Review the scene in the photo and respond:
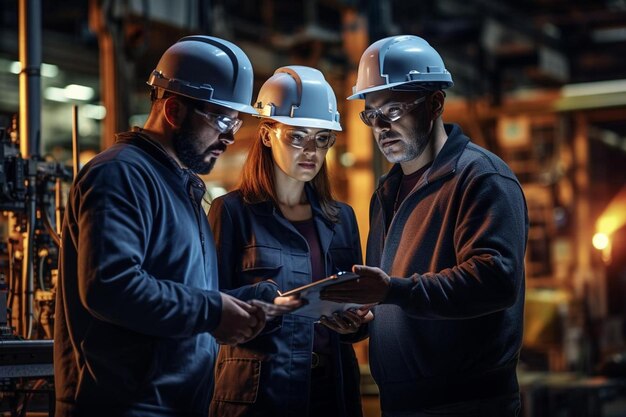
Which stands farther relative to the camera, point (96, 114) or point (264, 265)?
point (96, 114)

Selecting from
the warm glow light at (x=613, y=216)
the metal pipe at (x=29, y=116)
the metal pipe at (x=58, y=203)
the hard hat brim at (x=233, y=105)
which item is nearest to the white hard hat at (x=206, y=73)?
the hard hat brim at (x=233, y=105)

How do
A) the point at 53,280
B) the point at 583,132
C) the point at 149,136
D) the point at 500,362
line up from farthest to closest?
the point at 583,132 → the point at 53,280 → the point at 500,362 → the point at 149,136

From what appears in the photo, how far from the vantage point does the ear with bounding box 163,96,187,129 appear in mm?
3545

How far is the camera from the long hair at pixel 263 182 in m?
4.52

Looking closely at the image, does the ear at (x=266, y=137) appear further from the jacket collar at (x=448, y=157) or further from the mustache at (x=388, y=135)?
the jacket collar at (x=448, y=157)

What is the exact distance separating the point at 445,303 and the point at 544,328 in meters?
11.2

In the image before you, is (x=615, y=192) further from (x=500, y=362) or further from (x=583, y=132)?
(x=500, y=362)

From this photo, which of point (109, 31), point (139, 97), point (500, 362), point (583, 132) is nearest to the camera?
point (500, 362)

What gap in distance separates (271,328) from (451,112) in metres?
11.3

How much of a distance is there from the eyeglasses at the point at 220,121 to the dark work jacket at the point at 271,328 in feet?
2.60

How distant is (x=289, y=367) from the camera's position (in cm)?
423

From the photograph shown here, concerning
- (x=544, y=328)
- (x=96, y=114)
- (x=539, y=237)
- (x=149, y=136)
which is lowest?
(x=544, y=328)

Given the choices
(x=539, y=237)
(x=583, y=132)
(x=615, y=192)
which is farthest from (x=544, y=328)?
(x=615, y=192)

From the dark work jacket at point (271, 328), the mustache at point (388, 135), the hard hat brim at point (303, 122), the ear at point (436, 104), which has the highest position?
the ear at point (436, 104)
